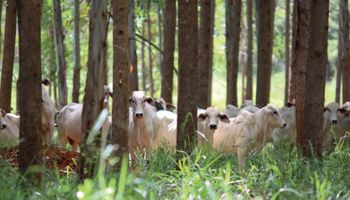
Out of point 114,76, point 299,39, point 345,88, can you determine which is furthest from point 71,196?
point 345,88

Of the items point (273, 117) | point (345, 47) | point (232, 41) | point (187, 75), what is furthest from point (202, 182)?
point (345, 47)

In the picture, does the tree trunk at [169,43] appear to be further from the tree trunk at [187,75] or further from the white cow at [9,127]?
the tree trunk at [187,75]

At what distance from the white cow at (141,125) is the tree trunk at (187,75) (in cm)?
316

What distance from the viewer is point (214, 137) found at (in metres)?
14.8

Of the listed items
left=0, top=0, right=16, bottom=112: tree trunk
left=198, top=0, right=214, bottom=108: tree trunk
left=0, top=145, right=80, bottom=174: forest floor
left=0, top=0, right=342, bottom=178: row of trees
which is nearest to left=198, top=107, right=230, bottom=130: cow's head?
left=0, top=0, right=342, bottom=178: row of trees

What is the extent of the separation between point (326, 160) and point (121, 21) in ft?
11.0

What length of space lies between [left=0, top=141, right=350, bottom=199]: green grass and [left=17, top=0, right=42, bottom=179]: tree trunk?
0.28 m

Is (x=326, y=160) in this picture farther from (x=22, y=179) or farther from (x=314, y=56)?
(x=22, y=179)

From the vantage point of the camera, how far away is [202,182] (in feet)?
24.4

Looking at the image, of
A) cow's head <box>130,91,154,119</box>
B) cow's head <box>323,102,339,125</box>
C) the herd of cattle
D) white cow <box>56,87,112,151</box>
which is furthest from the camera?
cow's head <box>323,102,339,125</box>

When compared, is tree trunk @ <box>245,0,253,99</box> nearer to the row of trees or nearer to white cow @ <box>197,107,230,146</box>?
white cow @ <box>197,107,230,146</box>

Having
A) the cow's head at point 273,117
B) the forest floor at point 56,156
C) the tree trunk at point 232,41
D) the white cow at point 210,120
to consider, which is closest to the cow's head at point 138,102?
the white cow at point 210,120

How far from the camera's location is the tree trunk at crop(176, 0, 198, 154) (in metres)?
9.47

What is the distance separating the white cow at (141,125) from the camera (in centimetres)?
1290
